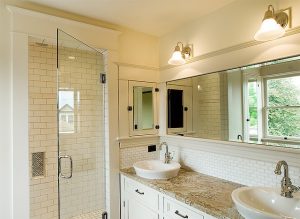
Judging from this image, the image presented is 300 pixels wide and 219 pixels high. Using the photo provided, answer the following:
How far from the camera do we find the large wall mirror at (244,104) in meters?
1.72

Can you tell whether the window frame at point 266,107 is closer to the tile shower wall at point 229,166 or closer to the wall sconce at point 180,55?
the tile shower wall at point 229,166

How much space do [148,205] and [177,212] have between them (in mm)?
394

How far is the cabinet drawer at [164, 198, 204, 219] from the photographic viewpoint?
169 centimetres

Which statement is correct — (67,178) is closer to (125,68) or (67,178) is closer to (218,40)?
(125,68)

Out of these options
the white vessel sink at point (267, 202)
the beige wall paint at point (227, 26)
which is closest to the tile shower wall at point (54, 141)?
the beige wall paint at point (227, 26)

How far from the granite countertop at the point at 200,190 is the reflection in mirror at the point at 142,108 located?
1.90 ft

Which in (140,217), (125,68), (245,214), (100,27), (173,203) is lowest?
(140,217)

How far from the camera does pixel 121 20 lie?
7.93 ft

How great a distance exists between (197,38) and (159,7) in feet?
1.70

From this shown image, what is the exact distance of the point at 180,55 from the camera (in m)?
2.38

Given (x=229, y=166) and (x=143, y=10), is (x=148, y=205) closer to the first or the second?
(x=229, y=166)

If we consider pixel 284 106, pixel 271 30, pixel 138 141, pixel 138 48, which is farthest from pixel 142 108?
pixel 271 30

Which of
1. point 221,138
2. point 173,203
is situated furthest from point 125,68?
point 173,203

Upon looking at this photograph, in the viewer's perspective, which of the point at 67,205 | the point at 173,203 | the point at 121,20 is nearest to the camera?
the point at 173,203
